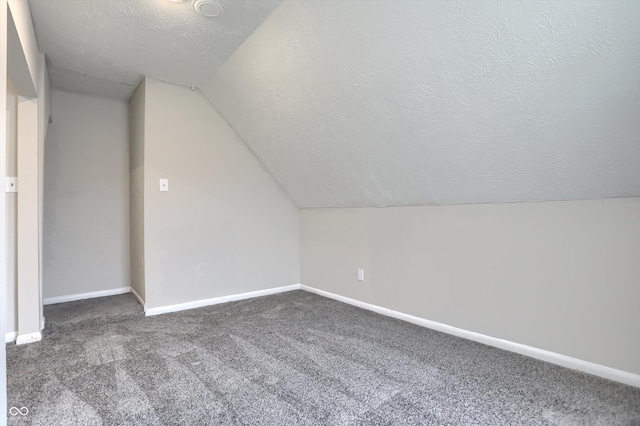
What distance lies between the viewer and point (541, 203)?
6.31ft

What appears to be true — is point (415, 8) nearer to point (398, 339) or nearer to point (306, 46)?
point (306, 46)

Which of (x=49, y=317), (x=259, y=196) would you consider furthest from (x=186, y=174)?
(x=49, y=317)

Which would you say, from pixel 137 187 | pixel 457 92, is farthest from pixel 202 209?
pixel 457 92

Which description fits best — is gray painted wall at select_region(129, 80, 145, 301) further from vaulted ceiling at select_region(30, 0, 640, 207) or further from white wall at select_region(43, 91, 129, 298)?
vaulted ceiling at select_region(30, 0, 640, 207)

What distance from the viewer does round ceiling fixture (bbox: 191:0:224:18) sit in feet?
6.17

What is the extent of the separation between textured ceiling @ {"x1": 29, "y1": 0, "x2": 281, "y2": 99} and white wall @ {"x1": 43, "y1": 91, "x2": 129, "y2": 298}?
1.65ft

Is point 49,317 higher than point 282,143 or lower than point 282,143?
lower

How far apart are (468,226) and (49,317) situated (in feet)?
11.0

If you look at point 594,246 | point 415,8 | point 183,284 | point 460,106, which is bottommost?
point 183,284

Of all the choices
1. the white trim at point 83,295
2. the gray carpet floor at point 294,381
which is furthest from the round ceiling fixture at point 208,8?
the white trim at point 83,295

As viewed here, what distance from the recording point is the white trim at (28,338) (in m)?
2.25

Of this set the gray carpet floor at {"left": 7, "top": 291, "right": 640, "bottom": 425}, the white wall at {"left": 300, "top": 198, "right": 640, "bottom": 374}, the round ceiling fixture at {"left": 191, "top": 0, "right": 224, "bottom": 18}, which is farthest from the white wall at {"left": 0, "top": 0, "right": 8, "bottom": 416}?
the white wall at {"left": 300, "top": 198, "right": 640, "bottom": 374}

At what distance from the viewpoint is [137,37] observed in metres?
2.24

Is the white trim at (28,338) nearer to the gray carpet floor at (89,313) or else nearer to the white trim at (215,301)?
the gray carpet floor at (89,313)
